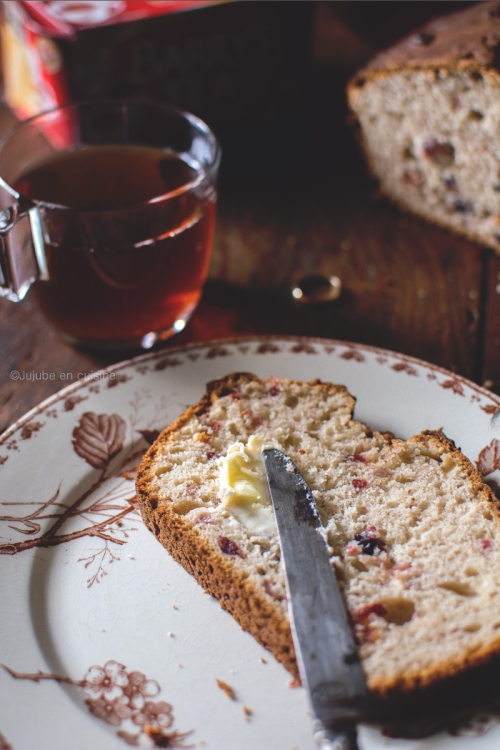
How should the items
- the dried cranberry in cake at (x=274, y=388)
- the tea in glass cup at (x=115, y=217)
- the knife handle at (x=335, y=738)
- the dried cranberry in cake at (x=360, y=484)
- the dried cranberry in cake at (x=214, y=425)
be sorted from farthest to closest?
the tea in glass cup at (x=115, y=217), the dried cranberry in cake at (x=274, y=388), the dried cranberry in cake at (x=214, y=425), the dried cranberry in cake at (x=360, y=484), the knife handle at (x=335, y=738)

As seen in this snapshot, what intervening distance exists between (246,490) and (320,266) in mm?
1434

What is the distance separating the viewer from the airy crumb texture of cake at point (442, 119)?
2.54m

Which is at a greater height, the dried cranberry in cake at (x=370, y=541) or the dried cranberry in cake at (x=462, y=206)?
the dried cranberry in cake at (x=462, y=206)

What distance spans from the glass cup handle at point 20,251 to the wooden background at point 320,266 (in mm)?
383

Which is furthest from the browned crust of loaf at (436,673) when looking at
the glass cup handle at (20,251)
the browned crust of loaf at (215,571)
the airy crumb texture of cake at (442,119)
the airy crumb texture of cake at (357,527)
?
Result: the airy crumb texture of cake at (442,119)

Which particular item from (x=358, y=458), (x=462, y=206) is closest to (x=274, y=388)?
(x=358, y=458)

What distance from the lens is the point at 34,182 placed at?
2289mm

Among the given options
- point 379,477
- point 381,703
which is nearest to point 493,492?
point 379,477

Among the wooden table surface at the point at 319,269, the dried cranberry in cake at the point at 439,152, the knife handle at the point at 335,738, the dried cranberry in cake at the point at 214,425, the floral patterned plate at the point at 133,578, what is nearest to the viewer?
the knife handle at the point at 335,738

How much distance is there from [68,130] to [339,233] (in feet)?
3.88

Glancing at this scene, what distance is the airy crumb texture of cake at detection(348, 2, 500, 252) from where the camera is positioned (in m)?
2.54

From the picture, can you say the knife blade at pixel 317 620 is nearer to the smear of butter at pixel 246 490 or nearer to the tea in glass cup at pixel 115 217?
the smear of butter at pixel 246 490

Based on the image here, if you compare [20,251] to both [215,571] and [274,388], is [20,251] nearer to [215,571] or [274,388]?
[274,388]

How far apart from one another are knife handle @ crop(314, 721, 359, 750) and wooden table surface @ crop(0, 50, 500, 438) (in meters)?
1.35
